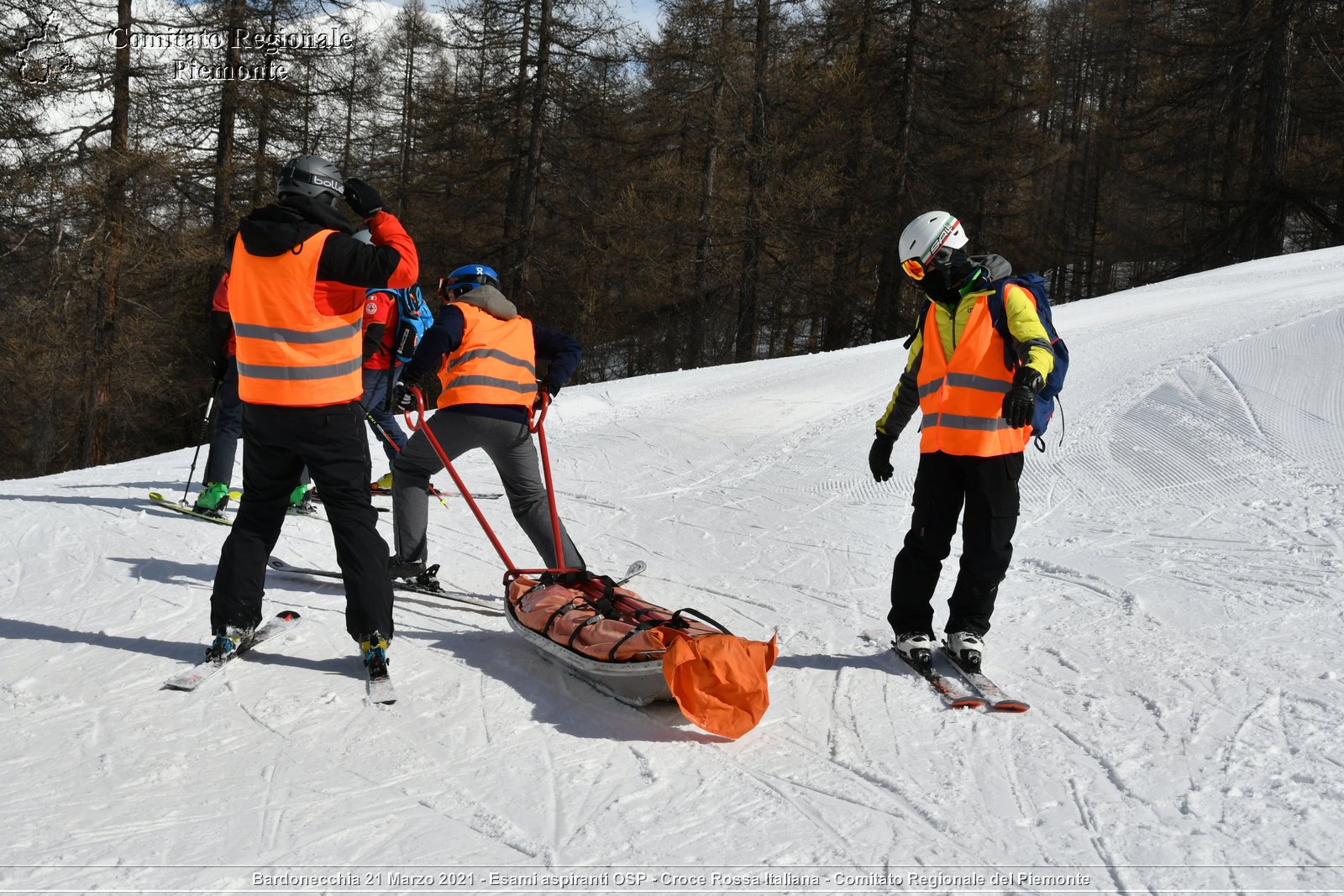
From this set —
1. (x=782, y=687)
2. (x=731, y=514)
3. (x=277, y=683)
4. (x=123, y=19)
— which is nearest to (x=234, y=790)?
(x=277, y=683)

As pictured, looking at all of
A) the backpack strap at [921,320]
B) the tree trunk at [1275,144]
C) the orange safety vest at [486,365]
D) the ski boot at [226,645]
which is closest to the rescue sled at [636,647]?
the orange safety vest at [486,365]

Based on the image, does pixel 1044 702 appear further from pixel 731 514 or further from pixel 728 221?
pixel 728 221

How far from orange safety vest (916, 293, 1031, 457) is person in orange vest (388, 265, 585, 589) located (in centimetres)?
176

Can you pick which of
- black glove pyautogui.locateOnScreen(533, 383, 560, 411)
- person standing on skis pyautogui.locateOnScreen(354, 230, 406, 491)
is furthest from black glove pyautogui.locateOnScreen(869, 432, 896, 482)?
person standing on skis pyautogui.locateOnScreen(354, 230, 406, 491)

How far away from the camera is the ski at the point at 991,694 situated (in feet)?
11.6

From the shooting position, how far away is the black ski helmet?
3.56 metres

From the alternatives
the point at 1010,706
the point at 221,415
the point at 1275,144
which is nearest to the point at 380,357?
the point at 221,415

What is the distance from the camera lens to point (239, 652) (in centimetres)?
402

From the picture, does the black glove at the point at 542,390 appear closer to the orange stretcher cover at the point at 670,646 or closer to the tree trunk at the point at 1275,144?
the orange stretcher cover at the point at 670,646

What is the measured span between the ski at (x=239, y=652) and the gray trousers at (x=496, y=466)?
31.5 inches

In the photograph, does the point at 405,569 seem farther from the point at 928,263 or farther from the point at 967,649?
the point at 928,263

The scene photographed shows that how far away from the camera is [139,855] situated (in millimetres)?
2500

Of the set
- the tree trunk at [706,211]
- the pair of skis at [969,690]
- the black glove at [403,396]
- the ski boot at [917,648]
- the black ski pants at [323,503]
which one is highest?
the tree trunk at [706,211]

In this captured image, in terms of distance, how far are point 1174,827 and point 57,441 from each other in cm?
2360
